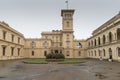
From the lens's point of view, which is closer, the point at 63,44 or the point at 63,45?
the point at 63,44

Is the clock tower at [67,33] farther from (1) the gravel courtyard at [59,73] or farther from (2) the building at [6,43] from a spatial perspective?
(1) the gravel courtyard at [59,73]

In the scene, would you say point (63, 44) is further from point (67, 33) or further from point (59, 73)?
point (59, 73)

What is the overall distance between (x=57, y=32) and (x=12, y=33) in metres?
27.0

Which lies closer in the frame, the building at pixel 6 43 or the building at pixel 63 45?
the building at pixel 6 43

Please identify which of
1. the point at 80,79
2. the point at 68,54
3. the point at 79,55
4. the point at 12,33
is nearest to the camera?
the point at 80,79

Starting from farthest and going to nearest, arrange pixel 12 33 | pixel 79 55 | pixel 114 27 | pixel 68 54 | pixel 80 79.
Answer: pixel 79 55, pixel 68 54, pixel 12 33, pixel 114 27, pixel 80 79

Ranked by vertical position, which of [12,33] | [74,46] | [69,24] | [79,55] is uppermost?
[69,24]

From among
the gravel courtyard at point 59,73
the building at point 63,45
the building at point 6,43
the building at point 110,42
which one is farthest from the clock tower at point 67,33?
the gravel courtyard at point 59,73

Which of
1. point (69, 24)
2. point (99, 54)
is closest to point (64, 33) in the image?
point (69, 24)

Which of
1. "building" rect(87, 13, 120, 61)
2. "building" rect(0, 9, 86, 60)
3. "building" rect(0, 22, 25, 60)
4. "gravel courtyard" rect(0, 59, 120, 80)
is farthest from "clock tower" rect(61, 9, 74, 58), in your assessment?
"gravel courtyard" rect(0, 59, 120, 80)

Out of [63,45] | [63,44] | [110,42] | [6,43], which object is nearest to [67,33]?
[63,44]

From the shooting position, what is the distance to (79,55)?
205 ft

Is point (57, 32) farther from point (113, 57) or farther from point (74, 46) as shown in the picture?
point (113, 57)

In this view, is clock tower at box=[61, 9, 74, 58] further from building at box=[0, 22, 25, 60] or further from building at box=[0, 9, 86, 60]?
building at box=[0, 22, 25, 60]
